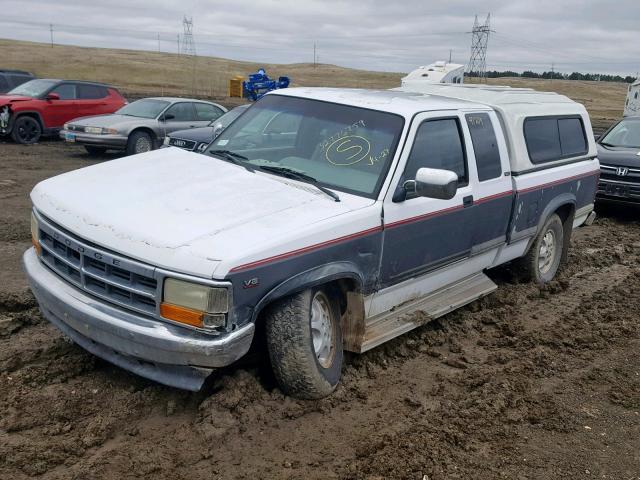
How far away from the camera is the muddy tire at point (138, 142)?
13953 millimetres

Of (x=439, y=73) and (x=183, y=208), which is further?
(x=439, y=73)

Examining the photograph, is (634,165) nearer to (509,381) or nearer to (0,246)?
(509,381)

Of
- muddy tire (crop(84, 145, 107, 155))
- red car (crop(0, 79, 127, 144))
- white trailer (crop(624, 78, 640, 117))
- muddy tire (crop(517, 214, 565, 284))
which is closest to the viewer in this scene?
muddy tire (crop(517, 214, 565, 284))

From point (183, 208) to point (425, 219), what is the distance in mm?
1799

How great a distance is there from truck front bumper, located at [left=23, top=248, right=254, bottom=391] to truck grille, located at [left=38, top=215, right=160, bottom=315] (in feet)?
0.21

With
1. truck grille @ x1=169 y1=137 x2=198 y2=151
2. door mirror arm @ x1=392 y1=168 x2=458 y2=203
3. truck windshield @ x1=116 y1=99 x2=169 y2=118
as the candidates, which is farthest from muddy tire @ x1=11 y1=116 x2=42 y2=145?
door mirror arm @ x1=392 y1=168 x2=458 y2=203

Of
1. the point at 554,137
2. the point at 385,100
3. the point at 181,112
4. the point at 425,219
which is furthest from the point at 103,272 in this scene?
the point at 181,112

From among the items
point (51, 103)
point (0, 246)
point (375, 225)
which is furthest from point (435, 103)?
point (51, 103)

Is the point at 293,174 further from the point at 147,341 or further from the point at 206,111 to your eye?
the point at 206,111

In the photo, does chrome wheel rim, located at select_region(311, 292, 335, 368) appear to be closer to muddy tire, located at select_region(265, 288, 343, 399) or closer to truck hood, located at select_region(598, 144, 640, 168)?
muddy tire, located at select_region(265, 288, 343, 399)

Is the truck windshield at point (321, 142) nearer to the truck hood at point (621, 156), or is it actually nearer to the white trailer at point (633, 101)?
the truck hood at point (621, 156)

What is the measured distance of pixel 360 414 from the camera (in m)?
4.06

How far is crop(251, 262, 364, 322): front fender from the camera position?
11.8ft

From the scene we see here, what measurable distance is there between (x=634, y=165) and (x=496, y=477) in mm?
8579
